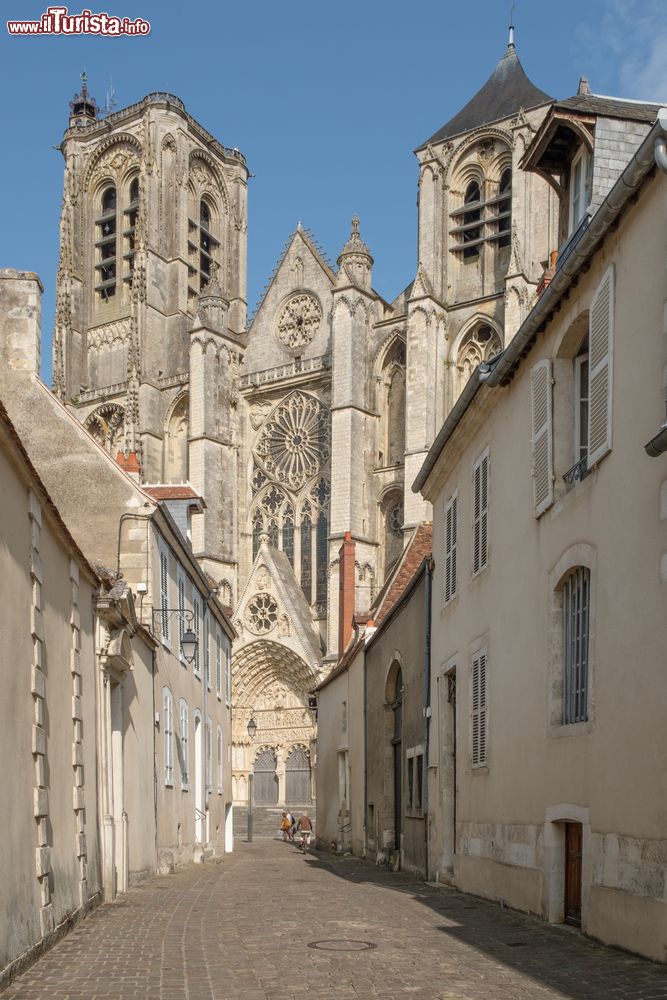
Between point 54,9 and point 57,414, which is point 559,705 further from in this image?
point 54,9

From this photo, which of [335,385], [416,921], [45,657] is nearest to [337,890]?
[416,921]

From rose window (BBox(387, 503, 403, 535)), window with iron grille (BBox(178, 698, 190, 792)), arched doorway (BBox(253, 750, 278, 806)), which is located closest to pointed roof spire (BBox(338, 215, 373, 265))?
rose window (BBox(387, 503, 403, 535))

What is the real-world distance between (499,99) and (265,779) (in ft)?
90.3

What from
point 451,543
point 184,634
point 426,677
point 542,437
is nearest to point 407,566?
point 426,677

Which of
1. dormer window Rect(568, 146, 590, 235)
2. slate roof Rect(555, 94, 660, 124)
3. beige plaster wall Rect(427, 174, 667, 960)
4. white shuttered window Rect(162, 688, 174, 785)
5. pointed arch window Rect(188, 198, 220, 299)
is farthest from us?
pointed arch window Rect(188, 198, 220, 299)

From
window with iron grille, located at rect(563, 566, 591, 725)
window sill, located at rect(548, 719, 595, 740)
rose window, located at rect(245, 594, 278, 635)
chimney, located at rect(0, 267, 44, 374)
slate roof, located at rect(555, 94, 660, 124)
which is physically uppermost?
slate roof, located at rect(555, 94, 660, 124)

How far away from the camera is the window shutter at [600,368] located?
8.91m

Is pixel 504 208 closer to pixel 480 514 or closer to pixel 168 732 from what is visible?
pixel 168 732

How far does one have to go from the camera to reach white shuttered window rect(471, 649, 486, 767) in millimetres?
12992

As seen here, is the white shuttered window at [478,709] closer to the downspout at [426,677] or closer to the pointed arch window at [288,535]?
the downspout at [426,677]

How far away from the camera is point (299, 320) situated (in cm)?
4991

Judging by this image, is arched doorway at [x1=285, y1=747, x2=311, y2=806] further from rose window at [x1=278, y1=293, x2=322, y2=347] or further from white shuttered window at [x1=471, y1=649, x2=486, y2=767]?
white shuttered window at [x1=471, y1=649, x2=486, y2=767]

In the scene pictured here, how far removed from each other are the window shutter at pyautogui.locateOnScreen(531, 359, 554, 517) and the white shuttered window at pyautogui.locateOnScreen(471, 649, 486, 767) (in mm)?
2780

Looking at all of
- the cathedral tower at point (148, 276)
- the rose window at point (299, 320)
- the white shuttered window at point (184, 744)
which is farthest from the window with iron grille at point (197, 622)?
the rose window at point (299, 320)
